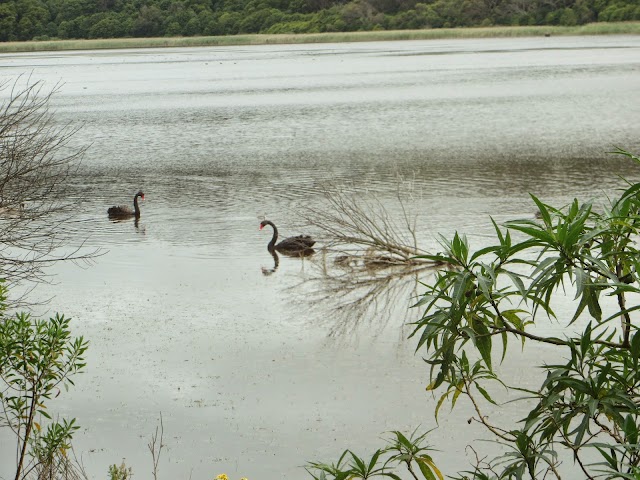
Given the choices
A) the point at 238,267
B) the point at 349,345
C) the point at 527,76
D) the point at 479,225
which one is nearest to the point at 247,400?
the point at 349,345

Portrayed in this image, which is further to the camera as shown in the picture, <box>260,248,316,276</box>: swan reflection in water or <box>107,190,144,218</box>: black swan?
<box>107,190,144,218</box>: black swan

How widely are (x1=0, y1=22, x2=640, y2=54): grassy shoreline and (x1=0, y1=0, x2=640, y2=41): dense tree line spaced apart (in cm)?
106

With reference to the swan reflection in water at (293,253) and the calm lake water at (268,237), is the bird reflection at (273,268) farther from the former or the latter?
the calm lake water at (268,237)

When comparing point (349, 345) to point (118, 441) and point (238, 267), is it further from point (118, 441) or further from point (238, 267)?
point (238, 267)

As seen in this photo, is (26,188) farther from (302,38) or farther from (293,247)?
(302,38)

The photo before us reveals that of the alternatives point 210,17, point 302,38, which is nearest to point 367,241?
point 302,38

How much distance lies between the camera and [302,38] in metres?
76.2

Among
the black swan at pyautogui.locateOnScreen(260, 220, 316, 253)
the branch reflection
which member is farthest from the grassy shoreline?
the branch reflection

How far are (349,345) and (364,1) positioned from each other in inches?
2813

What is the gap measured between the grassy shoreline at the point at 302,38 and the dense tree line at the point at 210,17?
41.7 inches

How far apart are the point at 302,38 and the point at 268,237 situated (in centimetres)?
6558

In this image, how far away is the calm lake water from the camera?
6.40 m

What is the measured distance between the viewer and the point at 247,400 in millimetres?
6879

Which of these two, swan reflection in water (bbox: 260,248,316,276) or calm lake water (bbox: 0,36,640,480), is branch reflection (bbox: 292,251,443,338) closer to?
calm lake water (bbox: 0,36,640,480)
